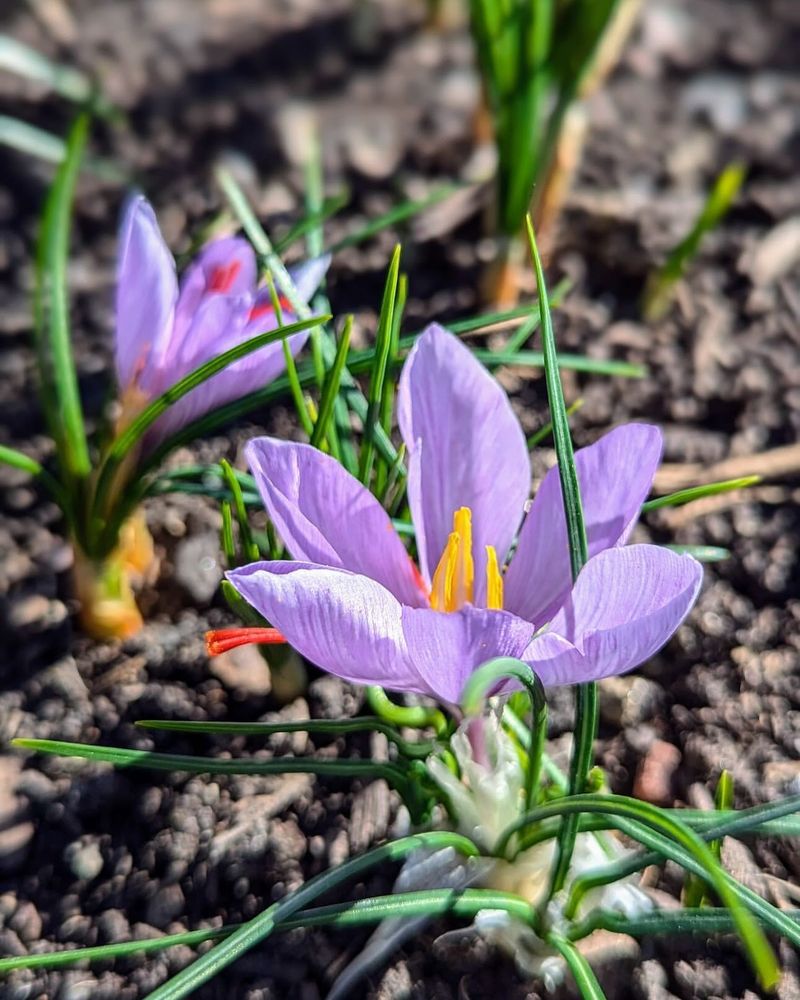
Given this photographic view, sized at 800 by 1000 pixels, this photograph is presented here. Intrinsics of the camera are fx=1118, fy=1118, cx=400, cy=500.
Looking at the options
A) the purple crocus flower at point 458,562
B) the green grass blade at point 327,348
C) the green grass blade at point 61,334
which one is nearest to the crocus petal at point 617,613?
the purple crocus flower at point 458,562

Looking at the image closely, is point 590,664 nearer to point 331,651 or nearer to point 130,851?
point 331,651

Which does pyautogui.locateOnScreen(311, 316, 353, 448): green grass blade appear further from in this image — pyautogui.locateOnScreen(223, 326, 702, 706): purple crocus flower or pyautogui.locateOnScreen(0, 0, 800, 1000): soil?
pyautogui.locateOnScreen(0, 0, 800, 1000): soil

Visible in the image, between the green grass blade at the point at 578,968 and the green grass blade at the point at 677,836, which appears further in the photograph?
the green grass blade at the point at 578,968

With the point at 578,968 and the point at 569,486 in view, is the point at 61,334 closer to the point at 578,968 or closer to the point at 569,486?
the point at 569,486

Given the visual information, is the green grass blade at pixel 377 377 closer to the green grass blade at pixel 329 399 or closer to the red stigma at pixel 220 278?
the green grass blade at pixel 329 399

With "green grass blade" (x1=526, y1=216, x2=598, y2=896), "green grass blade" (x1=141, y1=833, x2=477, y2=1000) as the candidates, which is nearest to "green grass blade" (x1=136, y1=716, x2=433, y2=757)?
"green grass blade" (x1=141, y1=833, x2=477, y2=1000)

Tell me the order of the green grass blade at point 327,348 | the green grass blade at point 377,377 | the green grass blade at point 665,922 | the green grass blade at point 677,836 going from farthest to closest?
the green grass blade at point 327,348 → the green grass blade at point 377,377 → the green grass blade at point 665,922 → the green grass blade at point 677,836
